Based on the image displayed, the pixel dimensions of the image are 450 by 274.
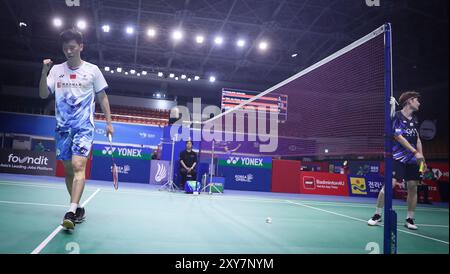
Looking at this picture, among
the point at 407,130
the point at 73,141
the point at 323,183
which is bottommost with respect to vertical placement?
the point at 323,183

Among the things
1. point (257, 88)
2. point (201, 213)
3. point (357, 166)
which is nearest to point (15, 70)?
point (257, 88)

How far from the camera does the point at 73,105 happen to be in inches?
135

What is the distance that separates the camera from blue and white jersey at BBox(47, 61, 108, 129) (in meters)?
3.42

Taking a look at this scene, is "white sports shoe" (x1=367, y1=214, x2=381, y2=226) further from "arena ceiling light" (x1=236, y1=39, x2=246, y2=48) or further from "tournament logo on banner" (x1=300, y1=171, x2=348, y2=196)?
"arena ceiling light" (x1=236, y1=39, x2=246, y2=48)

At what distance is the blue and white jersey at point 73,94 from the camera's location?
135 inches

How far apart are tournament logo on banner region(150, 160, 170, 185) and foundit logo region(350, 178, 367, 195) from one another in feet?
27.8

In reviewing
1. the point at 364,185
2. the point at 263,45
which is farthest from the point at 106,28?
the point at 364,185

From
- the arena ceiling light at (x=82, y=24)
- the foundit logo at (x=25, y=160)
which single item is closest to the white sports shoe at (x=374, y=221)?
the foundit logo at (x=25, y=160)

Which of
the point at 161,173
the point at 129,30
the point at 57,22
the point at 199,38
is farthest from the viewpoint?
the point at 199,38

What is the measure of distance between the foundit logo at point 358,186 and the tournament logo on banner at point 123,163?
30.4 feet

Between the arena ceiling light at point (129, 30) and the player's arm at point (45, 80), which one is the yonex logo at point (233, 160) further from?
the arena ceiling light at point (129, 30)

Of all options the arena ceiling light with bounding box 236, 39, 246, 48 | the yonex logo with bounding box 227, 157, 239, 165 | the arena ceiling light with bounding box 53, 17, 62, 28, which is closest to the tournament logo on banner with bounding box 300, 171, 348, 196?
the yonex logo with bounding box 227, 157, 239, 165

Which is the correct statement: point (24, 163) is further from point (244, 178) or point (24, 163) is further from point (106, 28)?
point (106, 28)

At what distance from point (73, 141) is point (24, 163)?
1016cm
